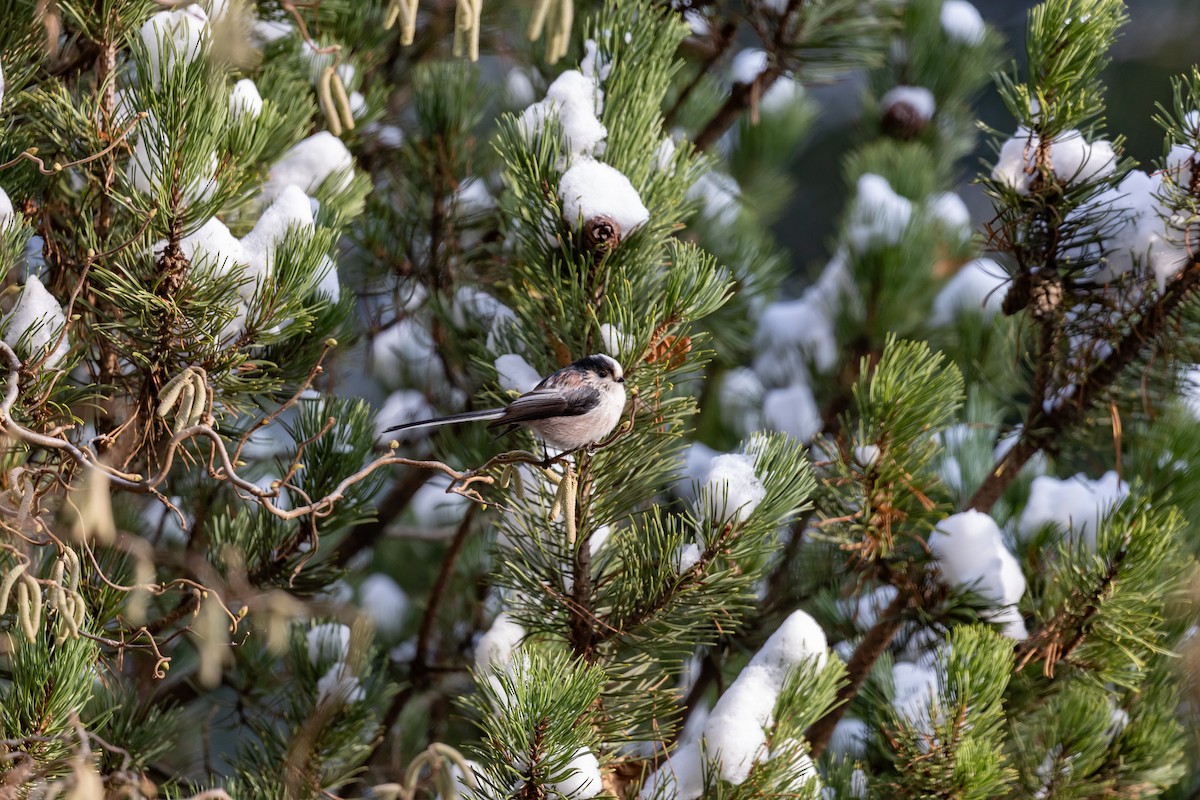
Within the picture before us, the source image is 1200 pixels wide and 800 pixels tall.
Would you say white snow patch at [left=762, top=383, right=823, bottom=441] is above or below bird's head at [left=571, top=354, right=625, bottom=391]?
below

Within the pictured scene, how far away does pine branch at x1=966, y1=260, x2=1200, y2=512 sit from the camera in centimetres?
117

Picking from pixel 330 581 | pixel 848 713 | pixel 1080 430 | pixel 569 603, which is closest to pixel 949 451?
pixel 1080 430

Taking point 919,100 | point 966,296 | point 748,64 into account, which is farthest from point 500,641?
point 919,100

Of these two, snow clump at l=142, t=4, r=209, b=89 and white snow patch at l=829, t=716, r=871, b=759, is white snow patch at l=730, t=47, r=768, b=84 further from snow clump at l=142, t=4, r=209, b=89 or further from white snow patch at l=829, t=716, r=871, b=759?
white snow patch at l=829, t=716, r=871, b=759

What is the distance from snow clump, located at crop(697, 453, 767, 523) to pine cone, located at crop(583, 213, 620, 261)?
254 mm

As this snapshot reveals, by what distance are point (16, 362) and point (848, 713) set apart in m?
1.05

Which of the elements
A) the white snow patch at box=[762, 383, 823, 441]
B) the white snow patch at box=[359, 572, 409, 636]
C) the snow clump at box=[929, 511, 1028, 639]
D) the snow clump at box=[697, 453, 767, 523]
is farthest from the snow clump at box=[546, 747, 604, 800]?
the white snow patch at box=[359, 572, 409, 636]

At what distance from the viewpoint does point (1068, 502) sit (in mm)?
1393

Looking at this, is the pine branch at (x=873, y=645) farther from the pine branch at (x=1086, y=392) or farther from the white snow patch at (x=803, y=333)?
the white snow patch at (x=803, y=333)

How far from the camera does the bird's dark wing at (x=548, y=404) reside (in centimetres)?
108

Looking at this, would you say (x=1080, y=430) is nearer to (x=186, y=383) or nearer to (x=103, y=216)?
(x=186, y=383)

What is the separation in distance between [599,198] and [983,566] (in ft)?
1.98

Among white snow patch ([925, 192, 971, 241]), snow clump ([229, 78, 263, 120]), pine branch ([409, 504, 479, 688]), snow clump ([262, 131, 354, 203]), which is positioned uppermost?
snow clump ([229, 78, 263, 120])

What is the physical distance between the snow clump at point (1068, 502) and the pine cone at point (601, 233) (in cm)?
69
